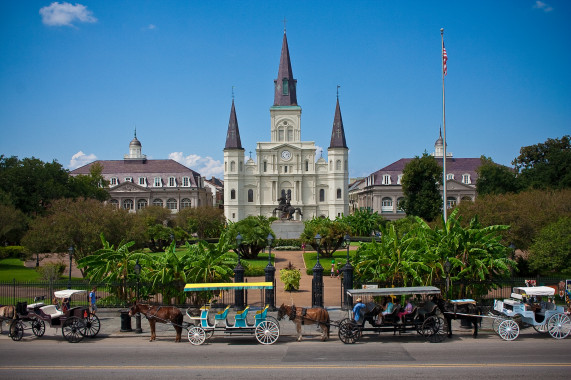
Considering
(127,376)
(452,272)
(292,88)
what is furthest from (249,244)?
(292,88)

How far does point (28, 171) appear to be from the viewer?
54.1 meters

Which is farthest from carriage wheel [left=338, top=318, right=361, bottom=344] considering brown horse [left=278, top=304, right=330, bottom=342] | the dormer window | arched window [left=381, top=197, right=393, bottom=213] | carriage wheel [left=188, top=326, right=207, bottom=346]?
the dormer window

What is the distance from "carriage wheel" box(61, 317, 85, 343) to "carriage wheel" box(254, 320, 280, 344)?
17.3 ft

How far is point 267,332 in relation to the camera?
1523 centimetres

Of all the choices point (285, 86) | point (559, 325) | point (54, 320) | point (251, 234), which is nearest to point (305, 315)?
point (559, 325)

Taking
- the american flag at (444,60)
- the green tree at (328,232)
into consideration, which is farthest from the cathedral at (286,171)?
the american flag at (444,60)

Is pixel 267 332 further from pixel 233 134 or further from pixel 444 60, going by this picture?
pixel 233 134

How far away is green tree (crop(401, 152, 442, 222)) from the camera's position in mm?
62750

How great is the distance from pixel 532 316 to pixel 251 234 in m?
27.5

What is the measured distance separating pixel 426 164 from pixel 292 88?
35.9 metres

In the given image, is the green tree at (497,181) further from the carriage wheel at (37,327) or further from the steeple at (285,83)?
the carriage wheel at (37,327)

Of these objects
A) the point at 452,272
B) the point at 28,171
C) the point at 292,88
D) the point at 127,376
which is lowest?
the point at 127,376

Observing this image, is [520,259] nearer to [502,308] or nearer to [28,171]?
[502,308]

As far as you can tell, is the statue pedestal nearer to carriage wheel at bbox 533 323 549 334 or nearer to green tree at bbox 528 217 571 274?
green tree at bbox 528 217 571 274
